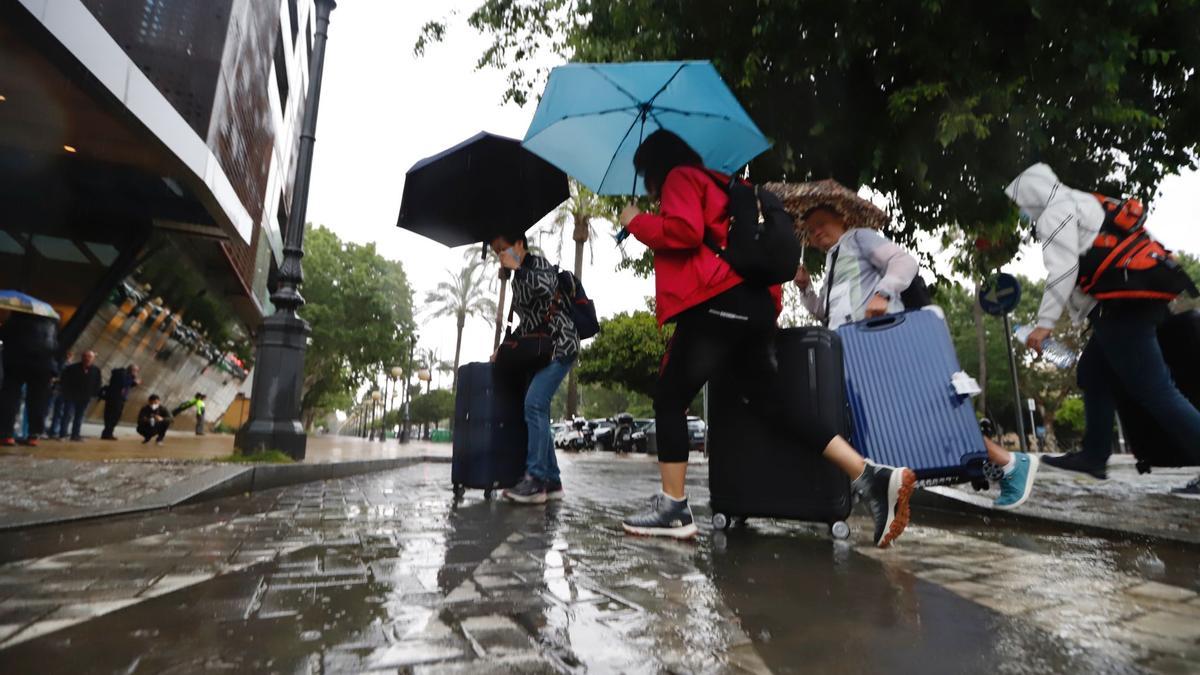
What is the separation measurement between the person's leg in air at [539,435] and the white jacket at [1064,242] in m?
2.95

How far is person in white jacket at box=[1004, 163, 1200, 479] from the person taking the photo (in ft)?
11.1

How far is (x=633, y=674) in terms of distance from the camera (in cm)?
142

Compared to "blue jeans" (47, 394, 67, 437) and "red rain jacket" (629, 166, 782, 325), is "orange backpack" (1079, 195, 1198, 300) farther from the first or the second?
"blue jeans" (47, 394, 67, 437)

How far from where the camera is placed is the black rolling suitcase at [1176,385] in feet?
12.8

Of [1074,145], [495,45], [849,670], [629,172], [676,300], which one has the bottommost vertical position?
[849,670]

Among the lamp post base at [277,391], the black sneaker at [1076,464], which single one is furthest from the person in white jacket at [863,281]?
the lamp post base at [277,391]

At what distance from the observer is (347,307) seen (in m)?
34.0

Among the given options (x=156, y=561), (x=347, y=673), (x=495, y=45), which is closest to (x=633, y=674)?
(x=347, y=673)

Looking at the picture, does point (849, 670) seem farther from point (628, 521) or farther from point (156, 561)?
point (156, 561)

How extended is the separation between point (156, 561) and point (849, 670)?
2.47 meters

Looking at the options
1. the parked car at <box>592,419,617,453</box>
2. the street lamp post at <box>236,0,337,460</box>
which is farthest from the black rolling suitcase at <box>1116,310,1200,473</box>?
the parked car at <box>592,419,617,453</box>

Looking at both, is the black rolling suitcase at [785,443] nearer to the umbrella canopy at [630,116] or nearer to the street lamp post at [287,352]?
the umbrella canopy at [630,116]

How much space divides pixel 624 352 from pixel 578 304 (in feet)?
98.8

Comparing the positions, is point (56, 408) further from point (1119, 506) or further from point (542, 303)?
point (1119, 506)
